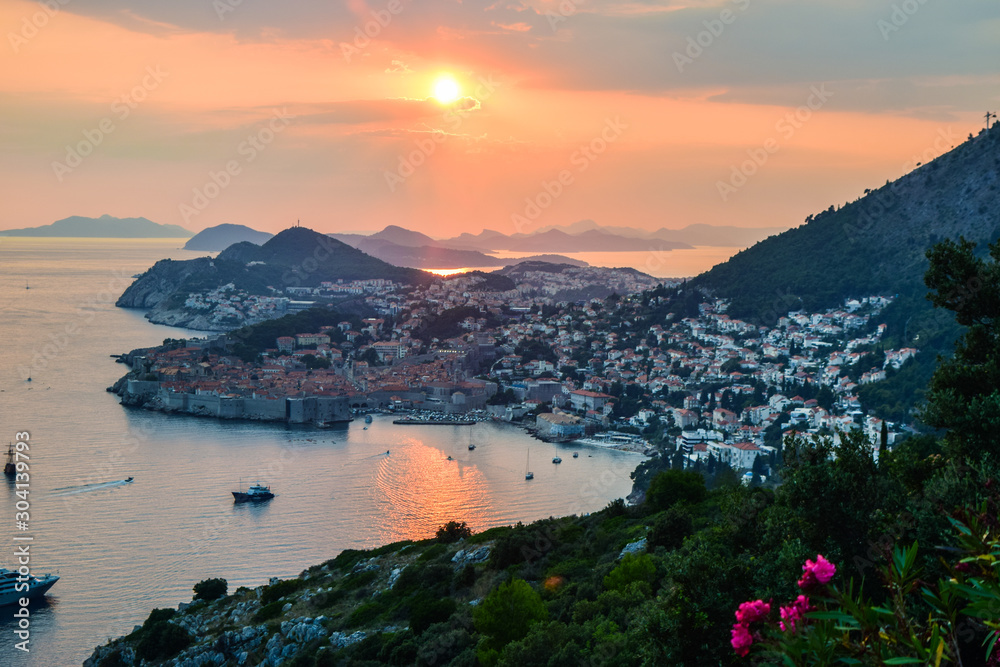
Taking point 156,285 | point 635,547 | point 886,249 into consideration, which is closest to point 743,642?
point 635,547

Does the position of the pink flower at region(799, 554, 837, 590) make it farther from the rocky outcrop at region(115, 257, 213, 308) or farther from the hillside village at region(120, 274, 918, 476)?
the rocky outcrop at region(115, 257, 213, 308)

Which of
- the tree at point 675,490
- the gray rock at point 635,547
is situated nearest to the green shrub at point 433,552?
the tree at point 675,490

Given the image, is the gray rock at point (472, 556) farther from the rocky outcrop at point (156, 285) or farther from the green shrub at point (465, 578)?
the rocky outcrop at point (156, 285)

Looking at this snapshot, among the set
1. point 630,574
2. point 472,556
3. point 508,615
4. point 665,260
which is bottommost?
point 472,556

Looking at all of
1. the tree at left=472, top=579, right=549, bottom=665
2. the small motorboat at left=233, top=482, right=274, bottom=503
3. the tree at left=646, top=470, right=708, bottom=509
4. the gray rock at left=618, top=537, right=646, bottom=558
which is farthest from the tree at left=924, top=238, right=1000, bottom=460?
the small motorboat at left=233, top=482, right=274, bottom=503

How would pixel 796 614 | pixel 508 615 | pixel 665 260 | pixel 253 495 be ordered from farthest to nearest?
1. pixel 665 260
2. pixel 253 495
3. pixel 508 615
4. pixel 796 614

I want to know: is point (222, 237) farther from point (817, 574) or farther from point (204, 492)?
point (817, 574)
